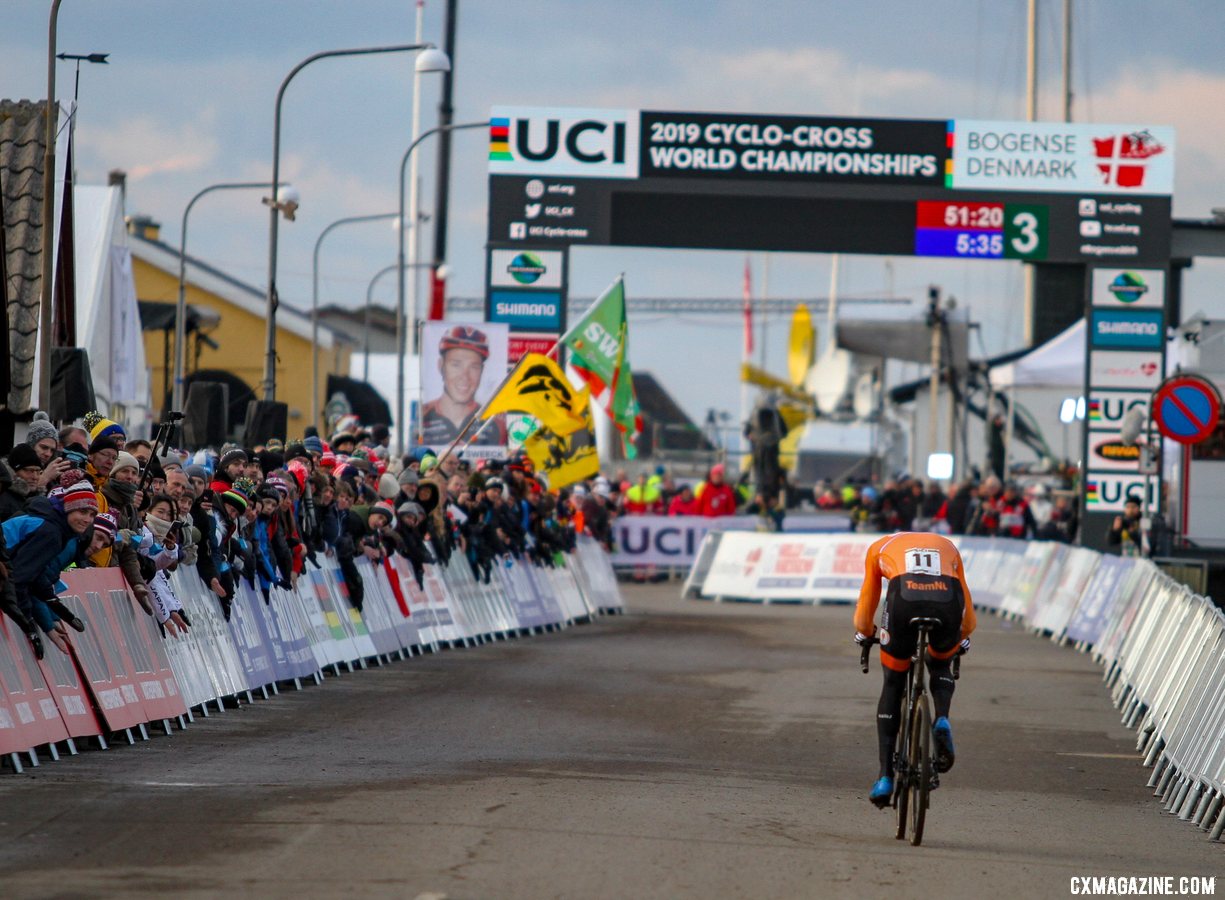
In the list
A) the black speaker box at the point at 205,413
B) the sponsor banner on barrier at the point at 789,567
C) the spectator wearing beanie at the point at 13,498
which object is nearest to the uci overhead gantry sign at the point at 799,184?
the sponsor banner on barrier at the point at 789,567

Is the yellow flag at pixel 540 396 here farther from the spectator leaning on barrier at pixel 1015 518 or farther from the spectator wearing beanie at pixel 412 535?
the spectator leaning on barrier at pixel 1015 518

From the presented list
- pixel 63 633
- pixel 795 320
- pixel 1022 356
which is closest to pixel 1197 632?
pixel 63 633

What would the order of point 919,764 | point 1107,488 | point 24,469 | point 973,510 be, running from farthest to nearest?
1. point 973,510
2. point 1107,488
3. point 24,469
4. point 919,764

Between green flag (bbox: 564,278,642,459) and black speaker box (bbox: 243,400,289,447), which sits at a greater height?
green flag (bbox: 564,278,642,459)

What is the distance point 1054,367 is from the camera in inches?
1534

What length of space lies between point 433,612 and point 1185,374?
8.09 m

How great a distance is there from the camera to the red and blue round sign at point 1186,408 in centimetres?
2059

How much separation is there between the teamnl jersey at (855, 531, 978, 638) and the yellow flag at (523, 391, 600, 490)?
61.0 ft

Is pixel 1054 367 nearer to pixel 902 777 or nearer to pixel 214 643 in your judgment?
pixel 214 643

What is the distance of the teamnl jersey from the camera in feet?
34.0

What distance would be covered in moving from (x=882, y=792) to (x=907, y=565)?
1.10 metres

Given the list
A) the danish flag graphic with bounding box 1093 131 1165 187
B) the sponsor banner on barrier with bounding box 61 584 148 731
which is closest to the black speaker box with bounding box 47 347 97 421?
the sponsor banner on barrier with bounding box 61 584 148 731

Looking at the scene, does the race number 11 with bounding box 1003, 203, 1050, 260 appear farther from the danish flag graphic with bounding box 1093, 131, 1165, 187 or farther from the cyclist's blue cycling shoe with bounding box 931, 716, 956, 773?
the cyclist's blue cycling shoe with bounding box 931, 716, 956, 773

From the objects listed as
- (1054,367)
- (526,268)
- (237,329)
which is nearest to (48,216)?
(526,268)
